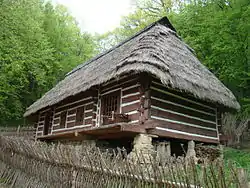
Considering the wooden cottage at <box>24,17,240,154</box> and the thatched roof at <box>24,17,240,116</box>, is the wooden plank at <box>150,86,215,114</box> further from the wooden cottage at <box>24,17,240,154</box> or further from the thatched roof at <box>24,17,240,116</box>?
the thatched roof at <box>24,17,240,116</box>

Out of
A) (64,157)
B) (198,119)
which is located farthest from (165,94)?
(64,157)

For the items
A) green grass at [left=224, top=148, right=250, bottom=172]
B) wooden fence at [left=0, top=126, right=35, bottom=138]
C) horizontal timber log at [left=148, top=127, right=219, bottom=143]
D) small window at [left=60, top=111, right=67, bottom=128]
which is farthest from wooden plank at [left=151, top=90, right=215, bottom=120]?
wooden fence at [left=0, top=126, right=35, bottom=138]

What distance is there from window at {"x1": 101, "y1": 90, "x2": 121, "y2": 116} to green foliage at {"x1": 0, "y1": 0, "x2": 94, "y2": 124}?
8213 mm

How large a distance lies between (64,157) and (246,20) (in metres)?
13.6

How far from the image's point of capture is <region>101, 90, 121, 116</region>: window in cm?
949

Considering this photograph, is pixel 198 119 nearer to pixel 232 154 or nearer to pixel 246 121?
pixel 232 154

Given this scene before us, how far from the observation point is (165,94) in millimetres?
9016

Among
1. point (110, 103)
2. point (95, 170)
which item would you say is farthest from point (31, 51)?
point (95, 170)

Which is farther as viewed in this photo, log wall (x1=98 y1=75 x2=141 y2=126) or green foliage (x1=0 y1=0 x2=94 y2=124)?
green foliage (x1=0 y1=0 x2=94 y2=124)

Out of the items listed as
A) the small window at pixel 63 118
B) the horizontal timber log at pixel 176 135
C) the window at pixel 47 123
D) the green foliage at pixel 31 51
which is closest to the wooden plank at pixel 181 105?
the horizontal timber log at pixel 176 135

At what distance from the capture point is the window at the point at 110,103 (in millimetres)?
9494

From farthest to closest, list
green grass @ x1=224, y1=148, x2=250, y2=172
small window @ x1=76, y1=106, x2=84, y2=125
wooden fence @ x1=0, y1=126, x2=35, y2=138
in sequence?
wooden fence @ x1=0, y1=126, x2=35, y2=138, small window @ x1=76, y1=106, x2=84, y2=125, green grass @ x1=224, y1=148, x2=250, y2=172

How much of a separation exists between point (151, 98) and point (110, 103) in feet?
6.87

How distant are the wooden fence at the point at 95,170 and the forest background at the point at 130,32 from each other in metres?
9.86
